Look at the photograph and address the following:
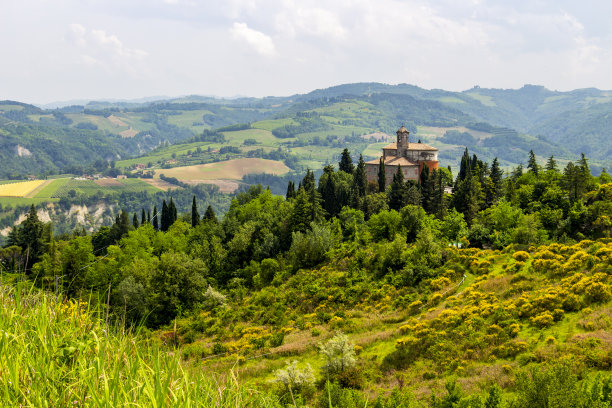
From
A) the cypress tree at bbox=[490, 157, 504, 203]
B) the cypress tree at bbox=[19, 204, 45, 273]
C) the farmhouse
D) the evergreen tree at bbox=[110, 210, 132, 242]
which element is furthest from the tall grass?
the evergreen tree at bbox=[110, 210, 132, 242]

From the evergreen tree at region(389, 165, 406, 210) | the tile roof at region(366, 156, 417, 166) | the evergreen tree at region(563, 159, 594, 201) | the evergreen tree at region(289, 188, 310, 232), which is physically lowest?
the evergreen tree at region(289, 188, 310, 232)

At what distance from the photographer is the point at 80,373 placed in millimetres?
6375

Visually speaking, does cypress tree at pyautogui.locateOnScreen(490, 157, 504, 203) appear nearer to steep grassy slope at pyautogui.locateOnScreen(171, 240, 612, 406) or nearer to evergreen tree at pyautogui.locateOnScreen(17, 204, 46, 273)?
steep grassy slope at pyautogui.locateOnScreen(171, 240, 612, 406)

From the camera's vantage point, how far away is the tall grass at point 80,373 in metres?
6.14

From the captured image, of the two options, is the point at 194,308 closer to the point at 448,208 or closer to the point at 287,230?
the point at 287,230

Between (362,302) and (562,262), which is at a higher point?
(562,262)

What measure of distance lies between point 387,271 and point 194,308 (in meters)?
23.8

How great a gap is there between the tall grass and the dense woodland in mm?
6190

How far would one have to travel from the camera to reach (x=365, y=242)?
206 feet

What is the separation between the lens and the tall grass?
20.1ft

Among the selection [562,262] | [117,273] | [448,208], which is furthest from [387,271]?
[117,273]

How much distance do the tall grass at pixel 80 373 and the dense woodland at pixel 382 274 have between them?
6.19 meters

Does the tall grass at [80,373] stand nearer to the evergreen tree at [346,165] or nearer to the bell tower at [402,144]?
the evergreen tree at [346,165]

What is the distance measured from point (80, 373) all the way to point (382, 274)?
4754 cm
